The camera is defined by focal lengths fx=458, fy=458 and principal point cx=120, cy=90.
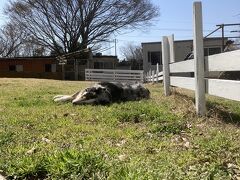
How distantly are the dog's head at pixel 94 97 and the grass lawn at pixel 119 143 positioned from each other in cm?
88

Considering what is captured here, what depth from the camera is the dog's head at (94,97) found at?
8917 mm

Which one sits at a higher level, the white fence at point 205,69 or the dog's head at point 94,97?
the white fence at point 205,69

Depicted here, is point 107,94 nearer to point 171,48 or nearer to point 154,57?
point 171,48

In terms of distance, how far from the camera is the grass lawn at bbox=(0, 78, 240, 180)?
373cm

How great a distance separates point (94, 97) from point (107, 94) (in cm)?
31

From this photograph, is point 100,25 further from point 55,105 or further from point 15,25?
point 55,105

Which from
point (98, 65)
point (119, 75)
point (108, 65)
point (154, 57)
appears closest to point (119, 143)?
point (119, 75)

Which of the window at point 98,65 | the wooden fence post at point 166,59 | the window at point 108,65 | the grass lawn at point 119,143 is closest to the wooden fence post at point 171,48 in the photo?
the wooden fence post at point 166,59

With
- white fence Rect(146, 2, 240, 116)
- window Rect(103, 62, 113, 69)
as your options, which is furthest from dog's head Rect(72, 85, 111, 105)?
window Rect(103, 62, 113, 69)

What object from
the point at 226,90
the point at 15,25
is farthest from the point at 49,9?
the point at 226,90

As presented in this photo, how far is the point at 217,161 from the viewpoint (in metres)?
3.99

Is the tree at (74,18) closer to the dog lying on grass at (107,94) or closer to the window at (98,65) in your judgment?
the window at (98,65)

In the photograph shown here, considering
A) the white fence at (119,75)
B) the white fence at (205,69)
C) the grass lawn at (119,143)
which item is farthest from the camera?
the white fence at (119,75)

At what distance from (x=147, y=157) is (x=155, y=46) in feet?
142
